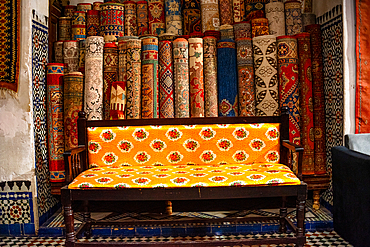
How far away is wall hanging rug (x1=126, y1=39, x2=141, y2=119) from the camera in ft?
11.1

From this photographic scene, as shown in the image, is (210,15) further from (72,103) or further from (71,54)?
(72,103)

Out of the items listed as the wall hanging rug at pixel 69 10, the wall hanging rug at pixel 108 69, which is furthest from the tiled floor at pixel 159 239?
the wall hanging rug at pixel 69 10

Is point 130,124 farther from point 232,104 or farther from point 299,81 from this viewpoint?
point 299,81

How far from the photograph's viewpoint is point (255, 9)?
12.3 feet

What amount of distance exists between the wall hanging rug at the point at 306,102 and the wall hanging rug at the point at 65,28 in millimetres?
2427

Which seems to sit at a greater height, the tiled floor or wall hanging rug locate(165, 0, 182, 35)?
wall hanging rug locate(165, 0, 182, 35)

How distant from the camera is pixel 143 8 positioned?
3.74 metres

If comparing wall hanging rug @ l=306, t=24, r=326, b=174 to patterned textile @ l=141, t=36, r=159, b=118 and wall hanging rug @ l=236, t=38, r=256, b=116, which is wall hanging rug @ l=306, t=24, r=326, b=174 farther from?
patterned textile @ l=141, t=36, r=159, b=118

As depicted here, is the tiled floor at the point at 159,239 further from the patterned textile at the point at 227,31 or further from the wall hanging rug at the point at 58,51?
the patterned textile at the point at 227,31

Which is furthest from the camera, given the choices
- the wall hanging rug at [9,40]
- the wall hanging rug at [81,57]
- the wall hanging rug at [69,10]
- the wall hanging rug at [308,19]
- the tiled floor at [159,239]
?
the wall hanging rug at [69,10]

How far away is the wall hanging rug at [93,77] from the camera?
133 inches

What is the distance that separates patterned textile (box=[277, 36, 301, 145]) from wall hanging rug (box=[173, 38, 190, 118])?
37.0 inches

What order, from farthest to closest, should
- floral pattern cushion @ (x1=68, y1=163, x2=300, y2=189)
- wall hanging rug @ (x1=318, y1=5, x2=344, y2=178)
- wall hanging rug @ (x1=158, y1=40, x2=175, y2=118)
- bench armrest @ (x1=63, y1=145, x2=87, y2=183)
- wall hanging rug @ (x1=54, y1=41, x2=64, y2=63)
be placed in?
wall hanging rug @ (x1=54, y1=41, x2=64, y2=63) → wall hanging rug @ (x1=158, y1=40, x2=175, y2=118) → wall hanging rug @ (x1=318, y1=5, x2=344, y2=178) → bench armrest @ (x1=63, y1=145, x2=87, y2=183) → floral pattern cushion @ (x1=68, y1=163, x2=300, y2=189)

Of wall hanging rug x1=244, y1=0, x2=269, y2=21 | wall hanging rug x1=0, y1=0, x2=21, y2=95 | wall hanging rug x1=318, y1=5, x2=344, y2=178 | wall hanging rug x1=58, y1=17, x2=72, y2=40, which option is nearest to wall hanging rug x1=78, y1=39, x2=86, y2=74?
wall hanging rug x1=58, y1=17, x2=72, y2=40
